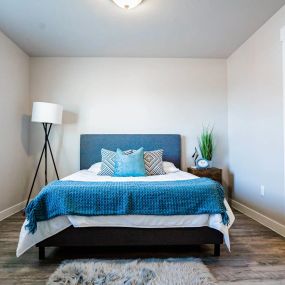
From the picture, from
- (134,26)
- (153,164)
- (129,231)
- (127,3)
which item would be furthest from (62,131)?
(129,231)

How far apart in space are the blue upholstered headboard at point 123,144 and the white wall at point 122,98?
0.15m

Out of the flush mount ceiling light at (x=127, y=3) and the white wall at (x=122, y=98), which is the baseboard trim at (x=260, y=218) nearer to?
the white wall at (x=122, y=98)

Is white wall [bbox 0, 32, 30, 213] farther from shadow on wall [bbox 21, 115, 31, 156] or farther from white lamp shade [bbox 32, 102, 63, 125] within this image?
white lamp shade [bbox 32, 102, 63, 125]

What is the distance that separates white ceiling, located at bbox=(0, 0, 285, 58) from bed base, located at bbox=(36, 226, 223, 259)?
2.31 meters

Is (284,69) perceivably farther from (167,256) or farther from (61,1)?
(61,1)

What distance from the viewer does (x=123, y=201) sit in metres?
2.16

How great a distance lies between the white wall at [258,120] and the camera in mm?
2941

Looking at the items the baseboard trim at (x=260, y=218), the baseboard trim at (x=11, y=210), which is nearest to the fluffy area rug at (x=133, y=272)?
the baseboard trim at (x=260, y=218)

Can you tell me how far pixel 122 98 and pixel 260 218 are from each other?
9.07 ft

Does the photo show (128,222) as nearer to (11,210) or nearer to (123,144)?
(123,144)

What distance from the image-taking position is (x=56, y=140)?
4.27 metres

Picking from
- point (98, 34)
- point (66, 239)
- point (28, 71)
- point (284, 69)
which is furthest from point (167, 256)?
point (28, 71)

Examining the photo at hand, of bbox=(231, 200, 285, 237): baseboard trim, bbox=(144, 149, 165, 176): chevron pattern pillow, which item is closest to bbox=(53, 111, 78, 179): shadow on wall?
bbox=(144, 149, 165, 176): chevron pattern pillow

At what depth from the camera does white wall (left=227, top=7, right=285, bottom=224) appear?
294cm
